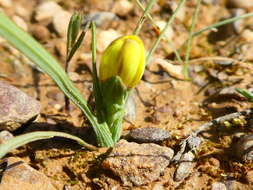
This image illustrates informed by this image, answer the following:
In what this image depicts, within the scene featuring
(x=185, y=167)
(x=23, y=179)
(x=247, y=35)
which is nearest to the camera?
(x=23, y=179)

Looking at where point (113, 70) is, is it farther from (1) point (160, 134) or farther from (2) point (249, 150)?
(2) point (249, 150)

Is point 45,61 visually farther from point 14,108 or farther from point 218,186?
point 218,186

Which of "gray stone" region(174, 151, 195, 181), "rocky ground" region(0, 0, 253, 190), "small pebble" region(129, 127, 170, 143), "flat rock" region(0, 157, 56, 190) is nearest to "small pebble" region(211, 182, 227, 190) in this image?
"rocky ground" region(0, 0, 253, 190)

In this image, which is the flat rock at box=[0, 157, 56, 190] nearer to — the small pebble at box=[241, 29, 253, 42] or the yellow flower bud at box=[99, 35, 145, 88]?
the yellow flower bud at box=[99, 35, 145, 88]

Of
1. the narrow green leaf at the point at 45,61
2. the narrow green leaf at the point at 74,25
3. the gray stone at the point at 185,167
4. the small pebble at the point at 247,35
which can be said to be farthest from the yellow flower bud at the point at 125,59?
the small pebble at the point at 247,35

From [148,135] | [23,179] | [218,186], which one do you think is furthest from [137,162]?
[23,179]

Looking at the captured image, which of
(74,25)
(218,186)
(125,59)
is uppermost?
(74,25)
